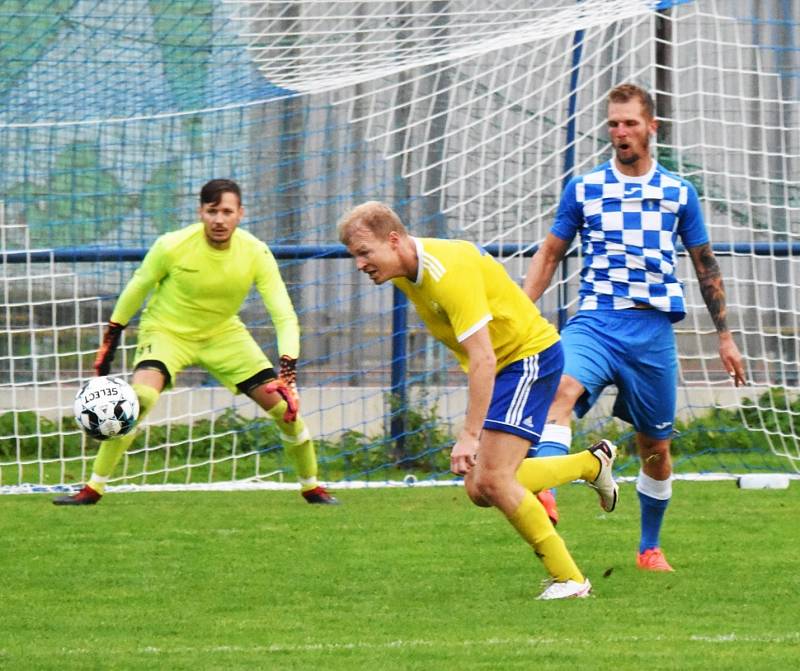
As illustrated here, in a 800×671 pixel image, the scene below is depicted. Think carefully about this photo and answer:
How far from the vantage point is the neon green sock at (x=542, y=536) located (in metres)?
6.01

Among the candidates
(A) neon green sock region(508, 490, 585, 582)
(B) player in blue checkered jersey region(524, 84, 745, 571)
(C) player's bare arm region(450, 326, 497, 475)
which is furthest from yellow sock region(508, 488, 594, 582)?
(B) player in blue checkered jersey region(524, 84, 745, 571)

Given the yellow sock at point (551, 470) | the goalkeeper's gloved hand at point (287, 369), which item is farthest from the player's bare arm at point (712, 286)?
the goalkeeper's gloved hand at point (287, 369)

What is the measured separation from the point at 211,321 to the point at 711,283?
3.49 metres

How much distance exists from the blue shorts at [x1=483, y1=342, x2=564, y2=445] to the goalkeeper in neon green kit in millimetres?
3235

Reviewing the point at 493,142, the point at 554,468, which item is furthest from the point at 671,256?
the point at 493,142

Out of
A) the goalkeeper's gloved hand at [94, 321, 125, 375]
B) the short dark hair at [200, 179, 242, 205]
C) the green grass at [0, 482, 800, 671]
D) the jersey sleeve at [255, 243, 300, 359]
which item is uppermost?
the short dark hair at [200, 179, 242, 205]

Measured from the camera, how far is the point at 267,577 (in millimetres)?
6898

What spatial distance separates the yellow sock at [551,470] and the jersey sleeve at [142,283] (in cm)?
353

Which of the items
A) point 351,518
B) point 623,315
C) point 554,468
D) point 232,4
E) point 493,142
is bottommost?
point 351,518

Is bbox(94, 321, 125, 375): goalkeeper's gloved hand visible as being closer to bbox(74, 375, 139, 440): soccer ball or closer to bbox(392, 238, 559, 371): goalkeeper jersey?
bbox(74, 375, 139, 440): soccer ball

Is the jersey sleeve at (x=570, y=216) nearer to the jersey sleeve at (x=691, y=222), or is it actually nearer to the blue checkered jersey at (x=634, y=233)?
the blue checkered jersey at (x=634, y=233)

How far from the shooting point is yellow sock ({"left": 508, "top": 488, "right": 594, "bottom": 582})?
6012 mm

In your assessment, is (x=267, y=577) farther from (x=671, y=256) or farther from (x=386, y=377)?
(x=386, y=377)

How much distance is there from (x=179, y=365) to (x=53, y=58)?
3060 millimetres
